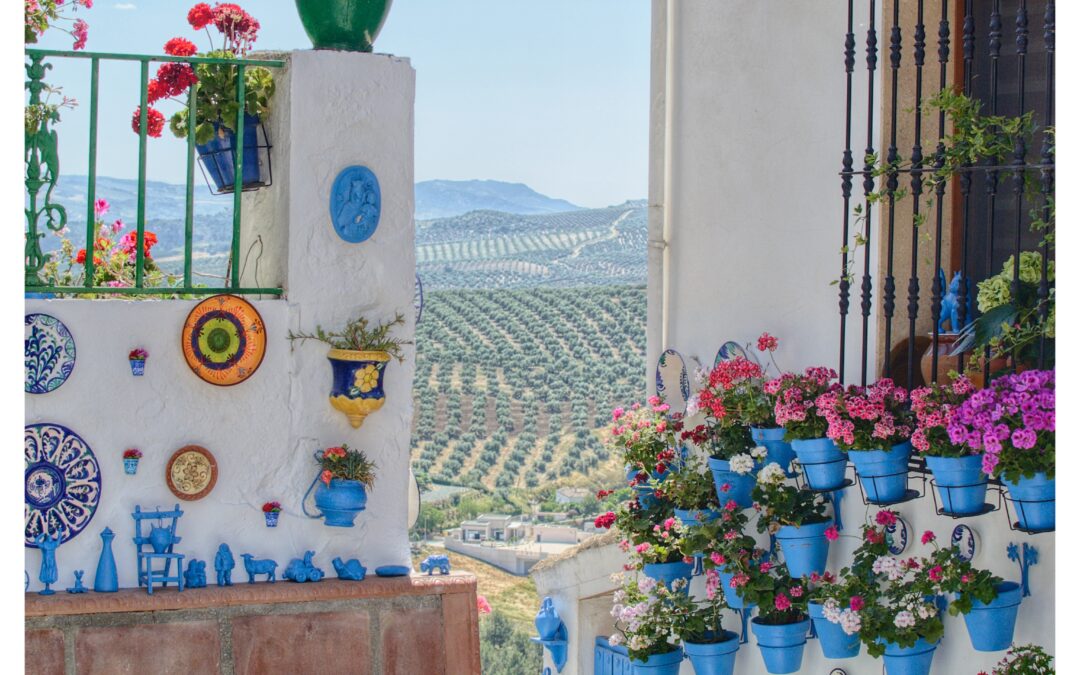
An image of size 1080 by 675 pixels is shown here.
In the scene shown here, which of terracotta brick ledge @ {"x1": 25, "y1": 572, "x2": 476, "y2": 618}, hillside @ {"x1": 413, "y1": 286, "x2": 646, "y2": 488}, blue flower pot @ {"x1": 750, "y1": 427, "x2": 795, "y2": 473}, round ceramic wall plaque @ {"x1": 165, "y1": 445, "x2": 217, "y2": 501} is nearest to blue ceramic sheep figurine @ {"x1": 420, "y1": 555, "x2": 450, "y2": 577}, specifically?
terracotta brick ledge @ {"x1": 25, "y1": 572, "x2": 476, "y2": 618}

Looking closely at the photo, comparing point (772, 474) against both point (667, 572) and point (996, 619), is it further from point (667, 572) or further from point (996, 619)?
point (996, 619)

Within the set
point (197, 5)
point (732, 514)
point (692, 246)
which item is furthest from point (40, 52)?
point (732, 514)

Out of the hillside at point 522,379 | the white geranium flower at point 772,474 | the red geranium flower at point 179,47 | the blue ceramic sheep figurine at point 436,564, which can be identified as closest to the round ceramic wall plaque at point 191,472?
the blue ceramic sheep figurine at point 436,564

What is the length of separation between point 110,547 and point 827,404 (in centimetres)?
263

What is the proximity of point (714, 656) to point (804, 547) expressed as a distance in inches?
26.9

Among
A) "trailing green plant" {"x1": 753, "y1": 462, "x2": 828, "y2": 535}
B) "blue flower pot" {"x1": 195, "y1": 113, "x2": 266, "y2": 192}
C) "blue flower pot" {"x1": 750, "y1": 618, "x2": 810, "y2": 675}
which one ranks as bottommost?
"blue flower pot" {"x1": 750, "y1": 618, "x2": 810, "y2": 675}

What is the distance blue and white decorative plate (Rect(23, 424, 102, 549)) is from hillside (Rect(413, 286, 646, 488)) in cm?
1359

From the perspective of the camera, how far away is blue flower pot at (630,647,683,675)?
18.3ft

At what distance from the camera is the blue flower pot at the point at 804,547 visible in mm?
4844

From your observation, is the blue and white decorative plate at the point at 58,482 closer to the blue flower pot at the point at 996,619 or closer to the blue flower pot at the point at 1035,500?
the blue flower pot at the point at 996,619

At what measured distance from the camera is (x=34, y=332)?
5.08m

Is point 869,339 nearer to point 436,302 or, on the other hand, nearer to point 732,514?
point 732,514

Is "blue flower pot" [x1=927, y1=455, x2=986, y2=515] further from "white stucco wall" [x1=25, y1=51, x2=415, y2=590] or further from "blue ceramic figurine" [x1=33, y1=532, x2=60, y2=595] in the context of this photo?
"blue ceramic figurine" [x1=33, y1=532, x2=60, y2=595]

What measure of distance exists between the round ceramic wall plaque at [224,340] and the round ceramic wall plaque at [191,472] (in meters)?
0.28
